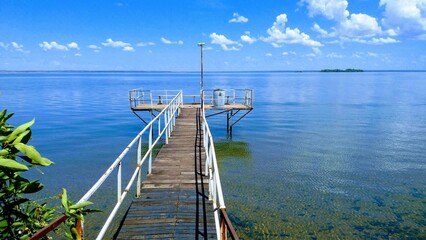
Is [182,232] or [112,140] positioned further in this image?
[112,140]

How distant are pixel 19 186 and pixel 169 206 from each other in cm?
473

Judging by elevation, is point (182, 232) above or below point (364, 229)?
above

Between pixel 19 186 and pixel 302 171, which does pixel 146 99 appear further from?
pixel 19 186

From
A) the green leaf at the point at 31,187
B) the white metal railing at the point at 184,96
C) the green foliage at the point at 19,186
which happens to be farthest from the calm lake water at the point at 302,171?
the green leaf at the point at 31,187

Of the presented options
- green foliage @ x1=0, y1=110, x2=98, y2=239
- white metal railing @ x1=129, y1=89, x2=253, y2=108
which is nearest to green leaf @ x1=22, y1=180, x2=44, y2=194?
green foliage @ x1=0, y1=110, x2=98, y2=239

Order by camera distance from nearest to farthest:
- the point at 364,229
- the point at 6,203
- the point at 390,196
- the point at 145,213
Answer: the point at 6,203
the point at 145,213
the point at 364,229
the point at 390,196

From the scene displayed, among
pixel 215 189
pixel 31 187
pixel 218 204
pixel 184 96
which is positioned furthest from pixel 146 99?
pixel 31 187

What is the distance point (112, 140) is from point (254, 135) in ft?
37.2

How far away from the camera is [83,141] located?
22.5m

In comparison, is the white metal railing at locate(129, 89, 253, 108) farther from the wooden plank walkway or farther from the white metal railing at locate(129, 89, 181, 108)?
the wooden plank walkway

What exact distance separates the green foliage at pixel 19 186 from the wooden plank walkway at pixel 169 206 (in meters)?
3.22

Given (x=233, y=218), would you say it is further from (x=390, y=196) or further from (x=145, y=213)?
(x=390, y=196)

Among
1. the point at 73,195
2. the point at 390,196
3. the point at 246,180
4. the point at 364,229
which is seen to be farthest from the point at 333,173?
the point at 73,195

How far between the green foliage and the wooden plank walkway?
127 inches
